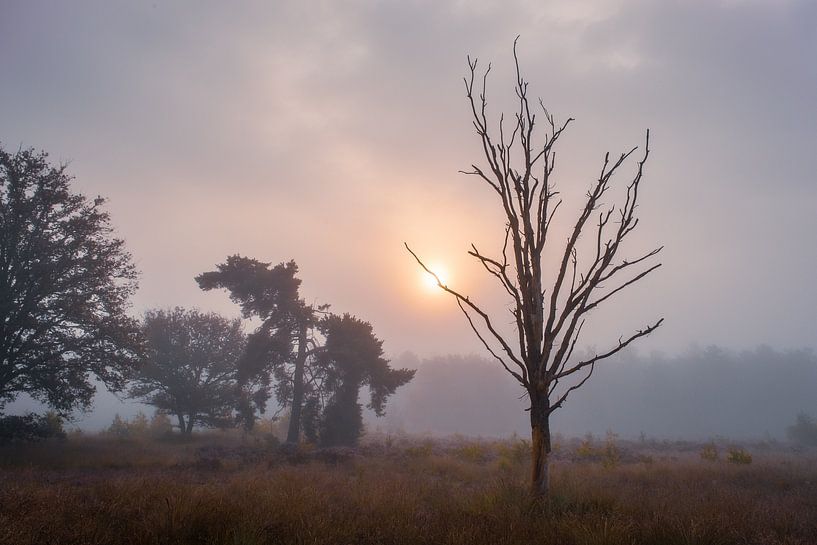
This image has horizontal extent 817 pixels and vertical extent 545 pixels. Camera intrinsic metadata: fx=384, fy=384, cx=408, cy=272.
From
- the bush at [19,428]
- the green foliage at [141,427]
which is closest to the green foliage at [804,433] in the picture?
the bush at [19,428]

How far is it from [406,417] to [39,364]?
76901 mm

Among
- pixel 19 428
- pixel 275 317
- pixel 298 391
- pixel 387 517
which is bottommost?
pixel 19 428

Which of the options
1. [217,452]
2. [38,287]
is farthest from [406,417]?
[38,287]

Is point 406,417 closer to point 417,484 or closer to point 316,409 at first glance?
point 316,409

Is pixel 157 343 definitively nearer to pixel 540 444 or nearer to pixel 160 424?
pixel 160 424

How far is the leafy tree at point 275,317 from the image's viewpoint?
74.2 ft

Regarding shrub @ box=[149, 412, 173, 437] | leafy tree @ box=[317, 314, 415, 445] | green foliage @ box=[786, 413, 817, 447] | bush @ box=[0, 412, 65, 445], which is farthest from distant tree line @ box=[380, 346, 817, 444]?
bush @ box=[0, 412, 65, 445]

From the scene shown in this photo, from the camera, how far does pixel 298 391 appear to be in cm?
2311

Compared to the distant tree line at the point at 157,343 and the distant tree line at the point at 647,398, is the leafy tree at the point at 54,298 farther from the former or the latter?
the distant tree line at the point at 647,398

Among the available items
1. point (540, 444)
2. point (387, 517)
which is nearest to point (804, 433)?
point (540, 444)

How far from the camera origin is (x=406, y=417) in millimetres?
84750

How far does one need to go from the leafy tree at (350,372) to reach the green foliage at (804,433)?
40723mm

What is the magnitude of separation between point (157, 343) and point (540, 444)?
30049 millimetres

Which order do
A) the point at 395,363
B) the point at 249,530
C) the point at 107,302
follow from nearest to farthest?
the point at 249,530
the point at 107,302
the point at 395,363
